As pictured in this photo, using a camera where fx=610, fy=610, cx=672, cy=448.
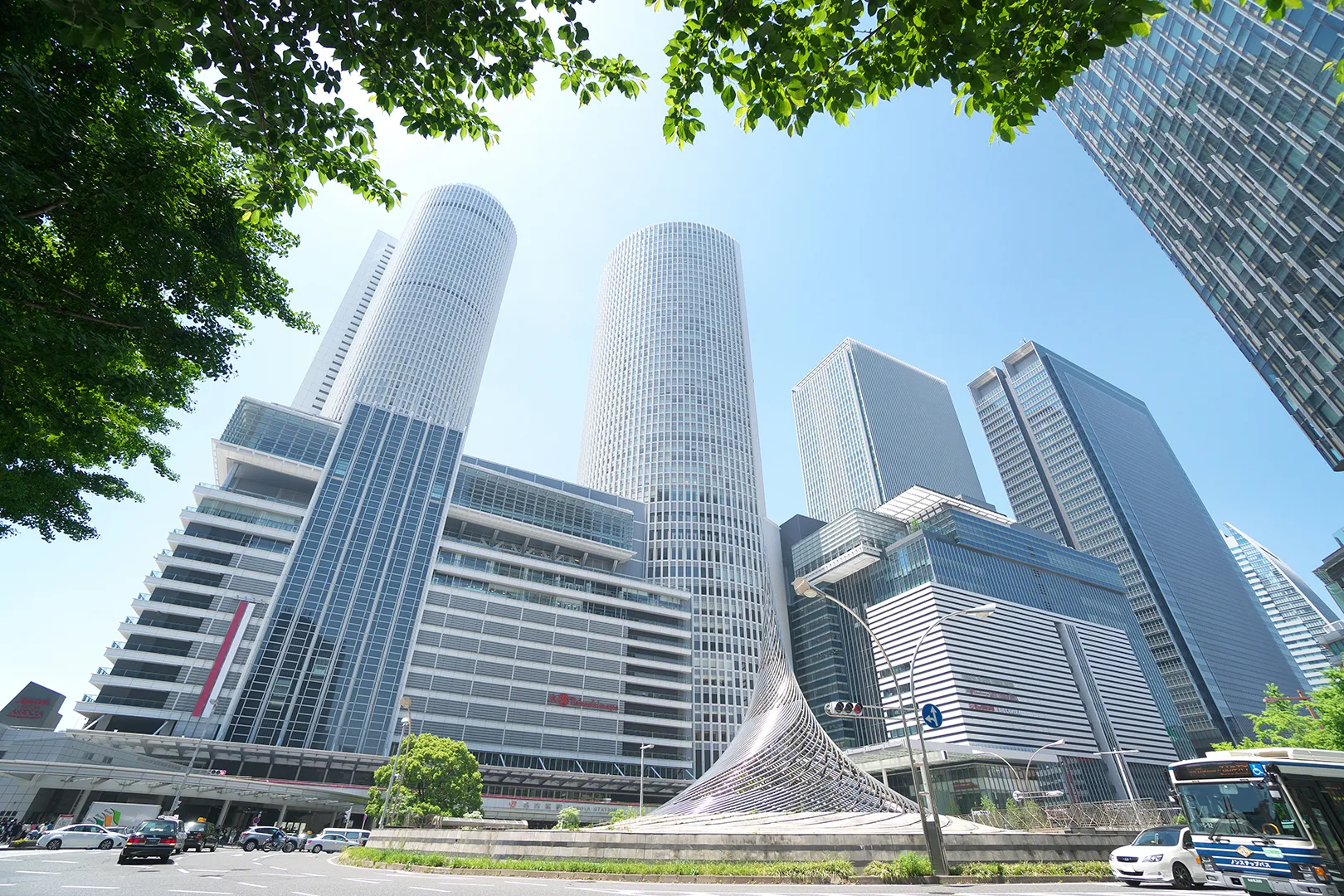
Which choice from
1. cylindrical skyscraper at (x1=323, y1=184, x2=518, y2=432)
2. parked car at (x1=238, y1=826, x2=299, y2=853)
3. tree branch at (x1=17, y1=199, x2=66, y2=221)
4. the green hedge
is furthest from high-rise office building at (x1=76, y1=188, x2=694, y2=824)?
tree branch at (x1=17, y1=199, x2=66, y2=221)

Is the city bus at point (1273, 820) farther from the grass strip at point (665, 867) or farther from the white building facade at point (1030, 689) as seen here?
the white building facade at point (1030, 689)

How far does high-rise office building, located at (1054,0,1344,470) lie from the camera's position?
38594 mm

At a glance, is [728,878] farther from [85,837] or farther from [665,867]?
[85,837]

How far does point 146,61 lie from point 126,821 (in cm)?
5337

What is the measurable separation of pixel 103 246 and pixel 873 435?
473ft

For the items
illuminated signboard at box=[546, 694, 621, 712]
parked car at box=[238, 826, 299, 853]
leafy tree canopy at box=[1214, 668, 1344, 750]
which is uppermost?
illuminated signboard at box=[546, 694, 621, 712]

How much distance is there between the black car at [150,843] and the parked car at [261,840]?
14.2 metres

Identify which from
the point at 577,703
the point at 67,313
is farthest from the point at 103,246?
the point at 577,703

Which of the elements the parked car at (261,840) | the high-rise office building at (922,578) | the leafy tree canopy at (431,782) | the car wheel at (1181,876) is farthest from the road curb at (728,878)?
the high-rise office building at (922,578)

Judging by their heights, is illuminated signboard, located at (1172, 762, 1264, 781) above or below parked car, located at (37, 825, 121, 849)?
above

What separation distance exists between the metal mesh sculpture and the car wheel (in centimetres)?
1070

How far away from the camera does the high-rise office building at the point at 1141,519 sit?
386 feet

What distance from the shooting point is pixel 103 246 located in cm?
1012

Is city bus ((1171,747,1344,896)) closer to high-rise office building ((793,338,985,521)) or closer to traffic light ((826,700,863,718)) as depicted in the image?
traffic light ((826,700,863,718))
